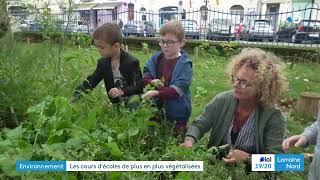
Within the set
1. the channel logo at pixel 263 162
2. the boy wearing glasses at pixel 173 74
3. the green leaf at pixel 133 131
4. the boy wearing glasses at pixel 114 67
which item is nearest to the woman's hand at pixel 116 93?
the boy wearing glasses at pixel 114 67

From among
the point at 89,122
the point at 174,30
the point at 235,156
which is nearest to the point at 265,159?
the point at 235,156

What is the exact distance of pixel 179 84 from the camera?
97.9 inches

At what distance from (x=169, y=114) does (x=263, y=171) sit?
114 centimetres

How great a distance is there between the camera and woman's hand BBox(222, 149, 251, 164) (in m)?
1.78

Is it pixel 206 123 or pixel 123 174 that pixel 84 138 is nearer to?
pixel 123 174

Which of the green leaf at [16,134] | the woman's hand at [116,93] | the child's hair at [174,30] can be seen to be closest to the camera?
the green leaf at [16,134]

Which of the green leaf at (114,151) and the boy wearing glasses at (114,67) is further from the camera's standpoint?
the boy wearing glasses at (114,67)

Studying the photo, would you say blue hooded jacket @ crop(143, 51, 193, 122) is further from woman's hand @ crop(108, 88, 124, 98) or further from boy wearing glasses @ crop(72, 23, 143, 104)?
woman's hand @ crop(108, 88, 124, 98)

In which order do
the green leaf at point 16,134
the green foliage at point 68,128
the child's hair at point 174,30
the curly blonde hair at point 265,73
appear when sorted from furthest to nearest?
the child's hair at point 174,30
the curly blonde hair at point 265,73
the green leaf at point 16,134
the green foliage at point 68,128

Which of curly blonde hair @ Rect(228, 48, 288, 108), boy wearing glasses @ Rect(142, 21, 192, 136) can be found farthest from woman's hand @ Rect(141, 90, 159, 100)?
curly blonde hair @ Rect(228, 48, 288, 108)

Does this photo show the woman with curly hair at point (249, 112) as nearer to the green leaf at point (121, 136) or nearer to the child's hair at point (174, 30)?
the green leaf at point (121, 136)

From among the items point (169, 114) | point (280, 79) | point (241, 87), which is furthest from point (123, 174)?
point (169, 114)

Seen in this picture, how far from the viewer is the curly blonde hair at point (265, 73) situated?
79.0 inches

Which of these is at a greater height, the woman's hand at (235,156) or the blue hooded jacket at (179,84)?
the blue hooded jacket at (179,84)
